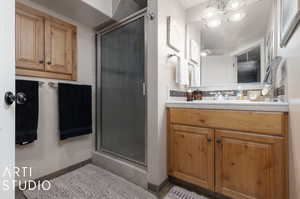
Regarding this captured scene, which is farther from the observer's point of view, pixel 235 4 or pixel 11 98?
pixel 235 4

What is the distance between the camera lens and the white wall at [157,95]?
4.48 ft

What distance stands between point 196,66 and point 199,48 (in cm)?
24

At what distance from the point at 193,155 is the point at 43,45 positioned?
6.14 ft

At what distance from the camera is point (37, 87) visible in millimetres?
1425

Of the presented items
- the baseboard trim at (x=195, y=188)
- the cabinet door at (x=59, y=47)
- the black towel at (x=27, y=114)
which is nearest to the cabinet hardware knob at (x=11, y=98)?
the black towel at (x=27, y=114)

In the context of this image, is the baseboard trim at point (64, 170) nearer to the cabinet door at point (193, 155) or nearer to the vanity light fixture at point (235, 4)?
the cabinet door at point (193, 155)

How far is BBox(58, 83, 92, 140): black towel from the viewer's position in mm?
1633

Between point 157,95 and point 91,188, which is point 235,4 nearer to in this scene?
point 157,95

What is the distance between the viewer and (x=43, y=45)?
4.98ft

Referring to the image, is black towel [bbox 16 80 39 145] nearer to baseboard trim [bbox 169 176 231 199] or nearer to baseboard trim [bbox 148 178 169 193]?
baseboard trim [bbox 148 178 169 193]

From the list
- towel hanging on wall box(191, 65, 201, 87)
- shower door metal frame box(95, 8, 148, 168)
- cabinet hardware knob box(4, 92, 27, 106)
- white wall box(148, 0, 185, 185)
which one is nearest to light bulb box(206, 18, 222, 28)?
towel hanging on wall box(191, 65, 201, 87)

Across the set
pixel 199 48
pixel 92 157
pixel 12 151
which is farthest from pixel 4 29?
pixel 199 48

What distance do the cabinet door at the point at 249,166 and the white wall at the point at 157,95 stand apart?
0.49 metres

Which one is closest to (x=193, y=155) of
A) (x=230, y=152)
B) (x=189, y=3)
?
(x=230, y=152)
